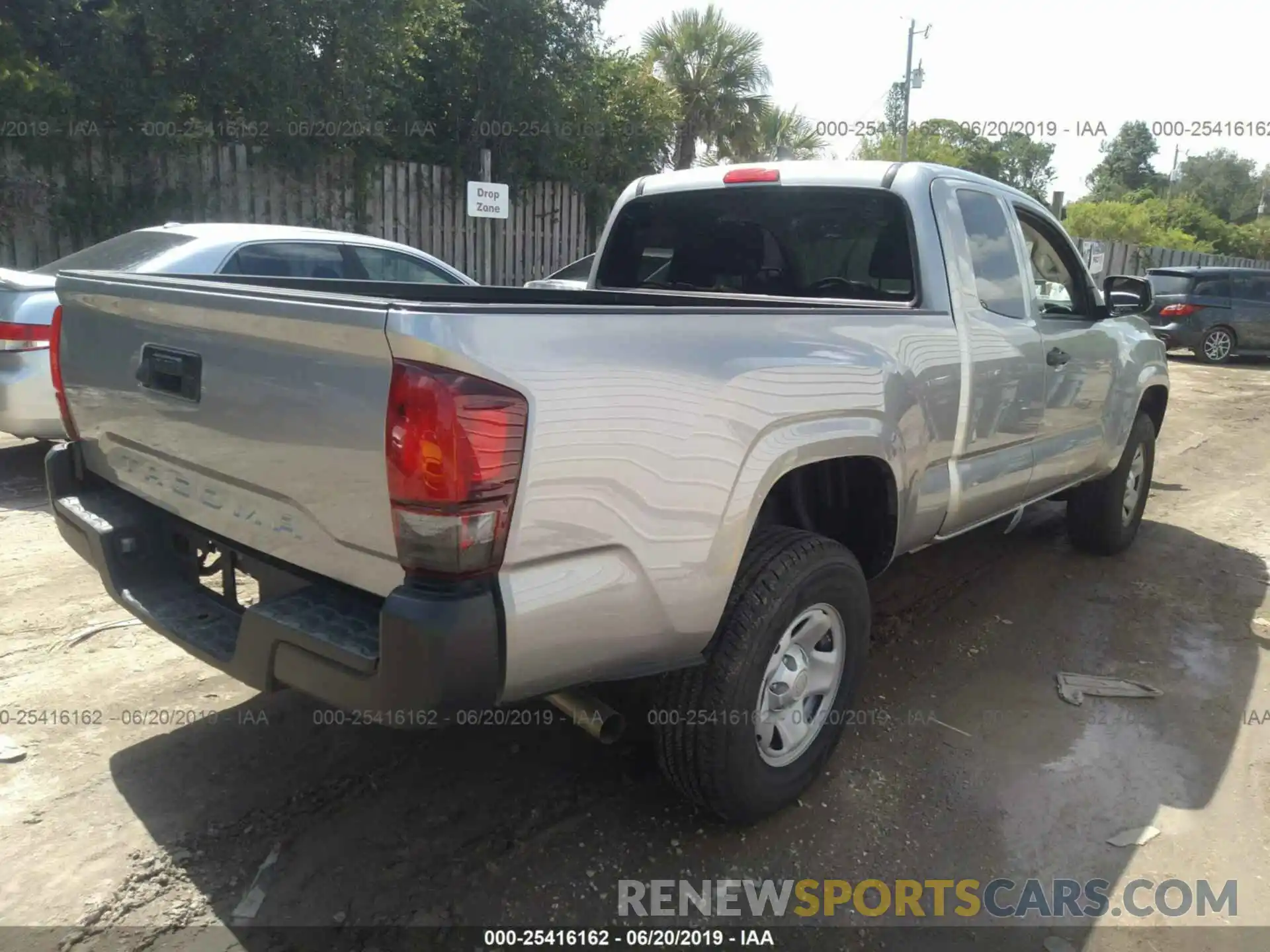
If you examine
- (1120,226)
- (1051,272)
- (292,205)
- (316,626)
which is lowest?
(316,626)

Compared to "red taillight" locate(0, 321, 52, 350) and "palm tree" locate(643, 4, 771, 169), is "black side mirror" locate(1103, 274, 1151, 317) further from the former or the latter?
"palm tree" locate(643, 4, 771, 169)

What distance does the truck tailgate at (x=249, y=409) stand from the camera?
201 centimetres

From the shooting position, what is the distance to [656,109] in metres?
15.8

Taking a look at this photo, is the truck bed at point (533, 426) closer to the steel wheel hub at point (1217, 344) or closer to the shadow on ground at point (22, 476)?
the shadow on ground at point (22, 476)

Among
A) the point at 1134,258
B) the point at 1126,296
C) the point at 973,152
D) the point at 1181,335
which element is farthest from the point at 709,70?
the point at 973,152

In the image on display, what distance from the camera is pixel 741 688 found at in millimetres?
2531

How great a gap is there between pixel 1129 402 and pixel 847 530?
8.41 ft

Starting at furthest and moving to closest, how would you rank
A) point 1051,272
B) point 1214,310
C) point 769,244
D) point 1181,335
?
1. point 1181,335
2. point 1214,310
3. point 1051,272
4. point 769,244

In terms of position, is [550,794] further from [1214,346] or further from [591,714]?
[1214,346]

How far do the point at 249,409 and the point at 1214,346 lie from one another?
57.9 feet

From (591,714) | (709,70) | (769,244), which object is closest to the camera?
(591,714)

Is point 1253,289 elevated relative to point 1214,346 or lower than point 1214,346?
elevated

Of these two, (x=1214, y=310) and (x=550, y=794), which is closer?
(x=550, y=794)

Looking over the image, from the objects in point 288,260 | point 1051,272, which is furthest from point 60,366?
point 1051,272
